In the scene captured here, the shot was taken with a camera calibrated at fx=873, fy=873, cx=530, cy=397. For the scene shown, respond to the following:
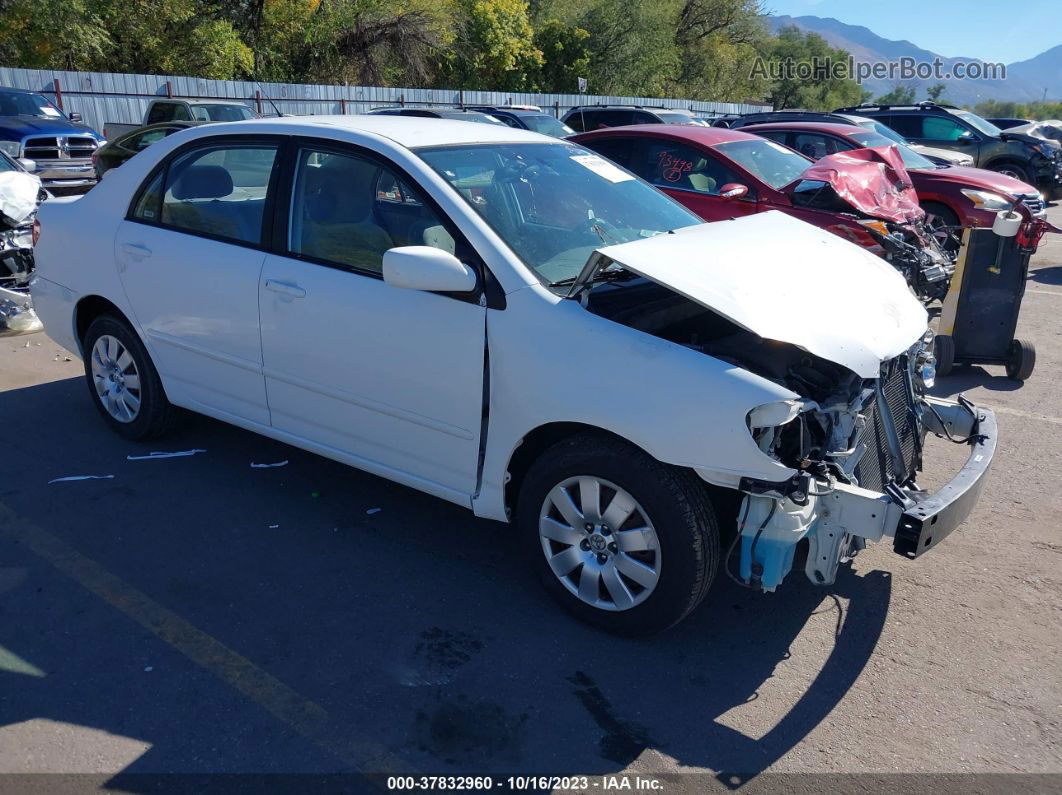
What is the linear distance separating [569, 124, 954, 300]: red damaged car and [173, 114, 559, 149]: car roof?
3.01 metres

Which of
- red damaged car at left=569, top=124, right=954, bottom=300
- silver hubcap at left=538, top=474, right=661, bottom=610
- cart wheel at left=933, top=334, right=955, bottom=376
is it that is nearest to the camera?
silver hubcap at left=538, top=474, right=661, bottom=610

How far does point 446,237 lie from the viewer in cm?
363

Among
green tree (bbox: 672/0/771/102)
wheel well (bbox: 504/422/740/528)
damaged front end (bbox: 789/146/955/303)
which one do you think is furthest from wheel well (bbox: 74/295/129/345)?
green tree (bbox: 672/0/771/102)

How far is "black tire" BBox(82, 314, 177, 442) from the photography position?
4.85 meters

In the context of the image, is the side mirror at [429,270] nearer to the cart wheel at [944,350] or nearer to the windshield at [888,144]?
the cart wheel at [944,350]

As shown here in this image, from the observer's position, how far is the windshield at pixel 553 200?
12.1 feet

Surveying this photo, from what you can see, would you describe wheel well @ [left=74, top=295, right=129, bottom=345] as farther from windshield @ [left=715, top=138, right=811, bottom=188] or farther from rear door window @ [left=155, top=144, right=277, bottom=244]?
windshield @ [left=715, top=138, right=811, bottom=188]

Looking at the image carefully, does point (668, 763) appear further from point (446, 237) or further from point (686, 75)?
point (686, 75)

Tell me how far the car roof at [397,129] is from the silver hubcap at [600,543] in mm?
1723

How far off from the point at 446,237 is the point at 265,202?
3.63ft

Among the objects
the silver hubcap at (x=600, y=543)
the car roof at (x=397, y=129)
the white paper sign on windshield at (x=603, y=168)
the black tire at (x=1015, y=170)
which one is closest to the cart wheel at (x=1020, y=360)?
the white paper sign on windshield at (x=603, y=168)

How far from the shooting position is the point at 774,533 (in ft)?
10.0

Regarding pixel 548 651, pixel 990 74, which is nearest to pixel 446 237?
pixel 548 651

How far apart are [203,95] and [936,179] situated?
23.0 meters
